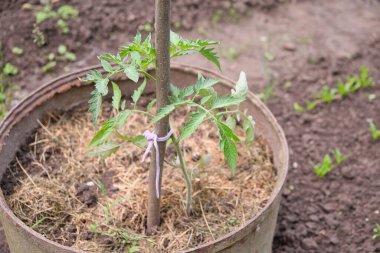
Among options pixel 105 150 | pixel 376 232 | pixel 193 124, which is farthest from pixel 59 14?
pixel 376 232

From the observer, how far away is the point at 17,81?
10.3 feet

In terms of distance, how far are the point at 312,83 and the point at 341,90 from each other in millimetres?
191

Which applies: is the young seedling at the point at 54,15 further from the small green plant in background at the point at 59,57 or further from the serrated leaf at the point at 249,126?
the serrated leaf at the point at 249,126

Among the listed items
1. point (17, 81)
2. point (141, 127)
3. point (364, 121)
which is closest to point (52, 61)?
point (17, 81)

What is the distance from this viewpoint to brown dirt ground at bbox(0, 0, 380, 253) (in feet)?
8.41

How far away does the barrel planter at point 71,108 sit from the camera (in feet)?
5.78

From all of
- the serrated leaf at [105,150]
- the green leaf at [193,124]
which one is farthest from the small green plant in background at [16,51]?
the green leaf at [193,124]

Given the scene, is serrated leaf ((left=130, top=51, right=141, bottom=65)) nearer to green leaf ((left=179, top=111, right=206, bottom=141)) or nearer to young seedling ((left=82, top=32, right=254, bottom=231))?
young seedling ((left=82, top=32, right=254, bottom=231))

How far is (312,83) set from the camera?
3.31 metres

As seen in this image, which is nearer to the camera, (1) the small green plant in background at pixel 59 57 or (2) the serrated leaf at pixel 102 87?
(2) the serrated leaf at pixel 102 87

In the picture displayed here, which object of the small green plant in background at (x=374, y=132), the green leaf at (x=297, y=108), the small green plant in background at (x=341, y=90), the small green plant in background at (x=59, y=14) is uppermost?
the small green plant in background at (x=59, y=14)

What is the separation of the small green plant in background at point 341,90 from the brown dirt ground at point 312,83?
0.04 metres

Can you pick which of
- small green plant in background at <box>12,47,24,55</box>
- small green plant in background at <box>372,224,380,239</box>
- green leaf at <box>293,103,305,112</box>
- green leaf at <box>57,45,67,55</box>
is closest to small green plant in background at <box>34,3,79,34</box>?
green leaf at <box>57,45,67,55</box>

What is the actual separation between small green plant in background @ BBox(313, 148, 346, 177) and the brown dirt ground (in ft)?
0.11
